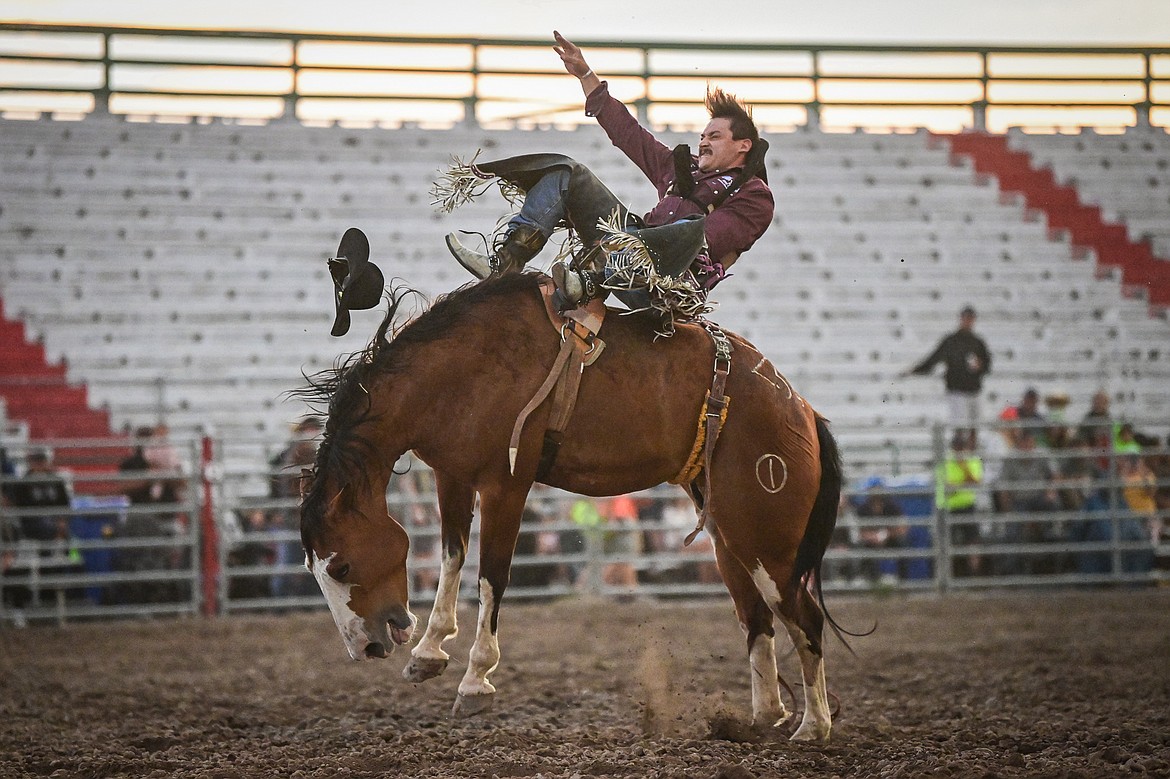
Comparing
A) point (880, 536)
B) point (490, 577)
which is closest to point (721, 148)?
point (490, 577)

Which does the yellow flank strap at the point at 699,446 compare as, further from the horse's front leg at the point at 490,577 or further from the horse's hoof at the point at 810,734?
the horse's hoof at the point at 810,734

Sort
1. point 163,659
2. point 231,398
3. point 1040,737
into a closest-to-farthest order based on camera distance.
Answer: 1. point 1040,737
2. point 163,659
3. point 231,398

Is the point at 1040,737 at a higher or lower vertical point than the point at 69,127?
lower

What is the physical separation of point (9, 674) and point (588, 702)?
3368mm

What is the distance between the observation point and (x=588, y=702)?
571cm

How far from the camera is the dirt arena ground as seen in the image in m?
4.04

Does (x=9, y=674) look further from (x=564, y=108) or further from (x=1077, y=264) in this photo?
(x=1077, y=264)

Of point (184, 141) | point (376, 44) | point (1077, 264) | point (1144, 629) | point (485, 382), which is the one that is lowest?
point (1144, 629)

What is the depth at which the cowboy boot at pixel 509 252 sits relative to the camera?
438 centimetres

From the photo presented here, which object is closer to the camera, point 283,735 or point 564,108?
point 283,735

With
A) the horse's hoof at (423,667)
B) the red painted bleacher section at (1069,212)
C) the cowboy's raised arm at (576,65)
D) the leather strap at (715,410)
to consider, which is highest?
the red painted bleacher section at (1069,212)

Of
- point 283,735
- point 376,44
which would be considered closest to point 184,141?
point 376,44

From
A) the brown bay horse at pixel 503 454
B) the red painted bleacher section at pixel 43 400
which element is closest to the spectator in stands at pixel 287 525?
the red painted bleacher section at pixel 43 400

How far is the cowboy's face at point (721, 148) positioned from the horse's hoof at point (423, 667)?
198 centimetres
